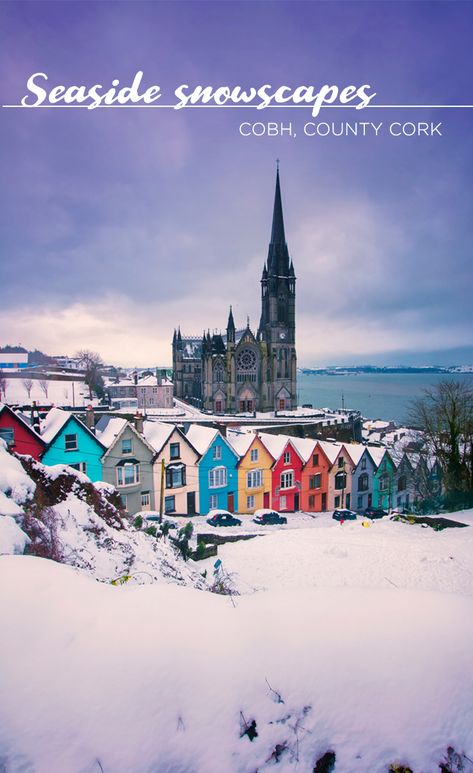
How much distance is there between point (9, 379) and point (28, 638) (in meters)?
25.6

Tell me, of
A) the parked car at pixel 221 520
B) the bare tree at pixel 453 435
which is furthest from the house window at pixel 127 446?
the bare tree at pixel 453 435

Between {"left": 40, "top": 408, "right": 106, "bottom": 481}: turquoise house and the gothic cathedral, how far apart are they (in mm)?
27149

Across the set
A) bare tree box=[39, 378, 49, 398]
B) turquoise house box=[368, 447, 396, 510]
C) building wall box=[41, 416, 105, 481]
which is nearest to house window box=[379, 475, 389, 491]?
turquoise house box=[368, 447, 396, 510]

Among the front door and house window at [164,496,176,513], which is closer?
house window at [164,496,176,513]

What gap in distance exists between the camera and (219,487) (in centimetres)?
1588

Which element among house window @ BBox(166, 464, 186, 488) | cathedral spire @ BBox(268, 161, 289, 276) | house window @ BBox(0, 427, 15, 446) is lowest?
house window @ BBox(166, 464, 186, 488)

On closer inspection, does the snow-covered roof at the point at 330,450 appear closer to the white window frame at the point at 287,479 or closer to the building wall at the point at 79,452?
the white window frame at the point at 287,479

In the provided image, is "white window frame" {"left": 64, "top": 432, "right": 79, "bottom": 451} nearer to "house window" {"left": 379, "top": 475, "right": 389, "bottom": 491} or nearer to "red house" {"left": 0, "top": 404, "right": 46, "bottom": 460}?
"red house" {"left": 0, "top": 404, "right": 46, "bottom": 460}

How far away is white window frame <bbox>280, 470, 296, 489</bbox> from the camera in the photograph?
17188 mm

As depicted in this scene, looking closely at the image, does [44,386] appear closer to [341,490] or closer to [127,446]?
[127,446]

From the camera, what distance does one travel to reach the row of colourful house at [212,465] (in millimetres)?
12766

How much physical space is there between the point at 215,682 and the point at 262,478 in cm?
1418

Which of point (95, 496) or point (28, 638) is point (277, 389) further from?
point (28, 638)

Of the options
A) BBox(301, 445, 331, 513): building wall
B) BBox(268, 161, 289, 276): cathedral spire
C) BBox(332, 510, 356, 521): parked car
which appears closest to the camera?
BBox(332, 510, 356, 521): parked car
